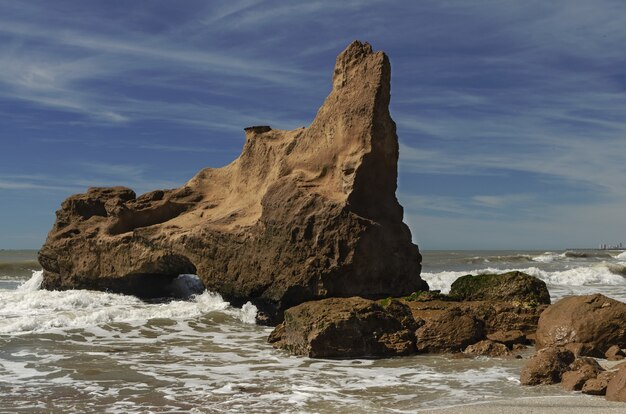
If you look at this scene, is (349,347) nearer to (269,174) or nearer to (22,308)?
(269,174)

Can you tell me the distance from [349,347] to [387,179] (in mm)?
4745

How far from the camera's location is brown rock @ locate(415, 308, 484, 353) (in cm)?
912

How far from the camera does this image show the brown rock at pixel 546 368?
22.7ft

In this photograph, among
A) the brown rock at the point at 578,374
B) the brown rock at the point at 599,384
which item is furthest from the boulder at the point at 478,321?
the brown rock at the point at 599,384

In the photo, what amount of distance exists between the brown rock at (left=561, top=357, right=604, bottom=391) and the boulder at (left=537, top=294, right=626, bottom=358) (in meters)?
1.46

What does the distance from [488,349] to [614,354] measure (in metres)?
1.55

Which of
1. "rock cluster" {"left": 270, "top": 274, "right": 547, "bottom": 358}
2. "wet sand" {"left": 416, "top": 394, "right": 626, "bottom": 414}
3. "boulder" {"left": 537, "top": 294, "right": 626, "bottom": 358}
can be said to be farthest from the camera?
"rock cluster" {"left": 270, "top": 274, "right": 547, "bottom": 358}

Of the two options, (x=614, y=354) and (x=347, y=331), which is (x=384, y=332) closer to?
(x=347, y=331)

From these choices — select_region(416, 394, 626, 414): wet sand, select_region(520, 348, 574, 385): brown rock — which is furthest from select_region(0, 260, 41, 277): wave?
select_region(416, 394, 626, 414): wet sand

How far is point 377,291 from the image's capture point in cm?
1234

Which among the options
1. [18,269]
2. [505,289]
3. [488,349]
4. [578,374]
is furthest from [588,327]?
[18,269]

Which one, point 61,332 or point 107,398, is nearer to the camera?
point 107,398

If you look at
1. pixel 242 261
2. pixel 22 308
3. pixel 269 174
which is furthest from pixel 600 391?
pixel 22 308

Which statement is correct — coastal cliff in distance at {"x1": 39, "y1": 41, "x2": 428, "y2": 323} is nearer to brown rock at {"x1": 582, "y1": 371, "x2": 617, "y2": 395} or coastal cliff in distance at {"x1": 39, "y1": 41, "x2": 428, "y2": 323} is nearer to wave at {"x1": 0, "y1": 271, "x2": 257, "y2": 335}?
wave at {"x1": 0, "y1": 271, "x2": 257, "y2": 335}
